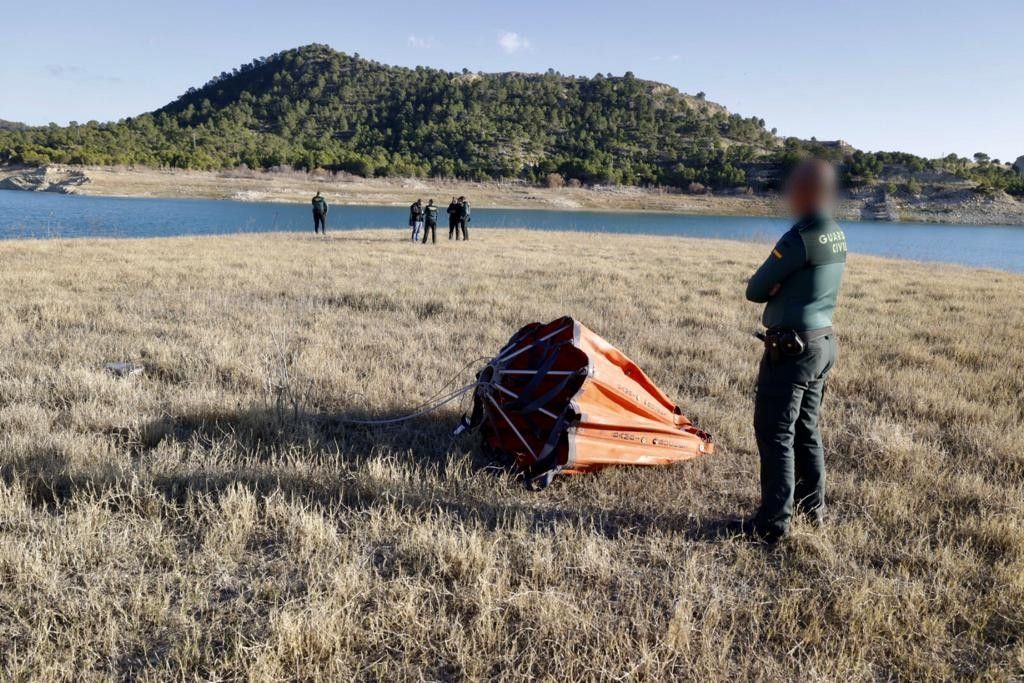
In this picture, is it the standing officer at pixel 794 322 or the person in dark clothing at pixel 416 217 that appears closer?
the standing officer at pixel 794 322

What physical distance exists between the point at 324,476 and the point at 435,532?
3.43 feet

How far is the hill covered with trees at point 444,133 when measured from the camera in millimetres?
99750

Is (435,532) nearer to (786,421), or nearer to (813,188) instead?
(786,421)

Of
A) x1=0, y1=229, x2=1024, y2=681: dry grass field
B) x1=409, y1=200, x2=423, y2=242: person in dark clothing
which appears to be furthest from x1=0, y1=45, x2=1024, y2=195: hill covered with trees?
x1=0, y1=229, x2=1024, y2=681: dry grass field

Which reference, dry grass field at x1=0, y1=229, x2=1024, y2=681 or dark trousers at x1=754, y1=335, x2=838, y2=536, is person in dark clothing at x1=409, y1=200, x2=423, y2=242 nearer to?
dry grass field at x1=0, y1=229, x2=1024, y2=681

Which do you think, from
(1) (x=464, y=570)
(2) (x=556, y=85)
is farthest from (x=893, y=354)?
(2) (x=556, y=85)

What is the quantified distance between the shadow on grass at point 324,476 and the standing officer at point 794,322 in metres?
0.52

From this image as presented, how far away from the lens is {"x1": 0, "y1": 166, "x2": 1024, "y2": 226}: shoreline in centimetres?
6819

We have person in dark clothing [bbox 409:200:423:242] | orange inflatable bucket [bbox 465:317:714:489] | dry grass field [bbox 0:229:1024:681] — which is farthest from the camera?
person in dark clothing [bbox 409:200:423:242]

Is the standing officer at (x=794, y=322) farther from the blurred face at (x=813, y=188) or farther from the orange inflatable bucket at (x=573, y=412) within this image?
the orange inflatable bucket at (x=573, y=412)

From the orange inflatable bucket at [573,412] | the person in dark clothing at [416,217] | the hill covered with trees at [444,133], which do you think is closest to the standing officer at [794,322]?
the orange inflatable bucket at [573,412]

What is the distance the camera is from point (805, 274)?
3098 millimetres

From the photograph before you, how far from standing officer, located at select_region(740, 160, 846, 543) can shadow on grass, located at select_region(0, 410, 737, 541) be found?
52 centimetres

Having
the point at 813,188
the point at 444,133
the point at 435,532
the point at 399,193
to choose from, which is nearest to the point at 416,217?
the point at 435,532
